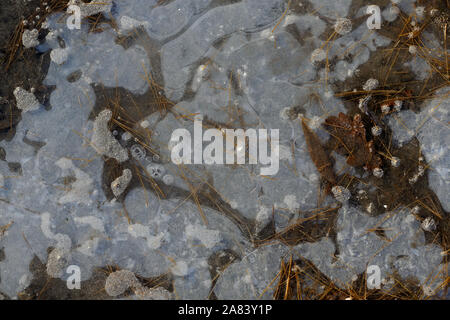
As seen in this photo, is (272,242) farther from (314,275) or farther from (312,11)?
(312,11)

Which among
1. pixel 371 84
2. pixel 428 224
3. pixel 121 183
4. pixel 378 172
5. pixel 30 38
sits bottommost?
pixel 428 224

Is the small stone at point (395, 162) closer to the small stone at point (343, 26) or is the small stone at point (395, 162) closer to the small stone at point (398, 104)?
the small stone at point (398, 104)

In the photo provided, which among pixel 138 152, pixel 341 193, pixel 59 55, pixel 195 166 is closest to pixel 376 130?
pixel 341 193

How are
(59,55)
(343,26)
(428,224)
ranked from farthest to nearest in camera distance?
(59,55) → (343,26) → (428,224)

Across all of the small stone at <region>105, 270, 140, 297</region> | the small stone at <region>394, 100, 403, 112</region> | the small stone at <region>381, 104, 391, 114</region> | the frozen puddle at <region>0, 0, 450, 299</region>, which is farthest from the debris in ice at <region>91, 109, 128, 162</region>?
the small stone at <region>394, 100, 403, 112</region>

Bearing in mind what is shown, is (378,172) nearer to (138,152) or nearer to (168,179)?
(168,179)

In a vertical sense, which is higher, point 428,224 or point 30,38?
point 30,38

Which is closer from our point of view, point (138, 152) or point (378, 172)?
point (378, 172)

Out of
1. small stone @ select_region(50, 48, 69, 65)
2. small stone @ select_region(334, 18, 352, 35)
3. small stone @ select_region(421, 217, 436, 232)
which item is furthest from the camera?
small stone @ select_region(50, 48, 69, 65)

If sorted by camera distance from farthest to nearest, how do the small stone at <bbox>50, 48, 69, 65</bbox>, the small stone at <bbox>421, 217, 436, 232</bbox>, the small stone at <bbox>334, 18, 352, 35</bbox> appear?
the small stone at <bbox>50, 48, 69, 65</bbox> → the small stone at <bbox>334, 18, 352, 35</bbox> → the small stone at <bbox>421, 217, 436, 232</bbox>

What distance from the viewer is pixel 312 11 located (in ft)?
12.4

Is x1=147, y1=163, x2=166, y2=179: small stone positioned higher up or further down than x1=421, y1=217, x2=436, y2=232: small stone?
higher up

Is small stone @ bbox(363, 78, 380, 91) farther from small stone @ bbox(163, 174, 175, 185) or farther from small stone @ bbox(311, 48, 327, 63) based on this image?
small stone @ bbox(163, 174, 175, 185)
